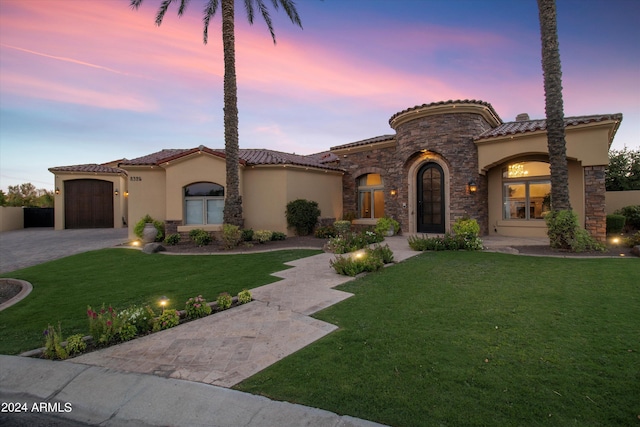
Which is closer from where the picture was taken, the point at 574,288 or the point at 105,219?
the point at 574,288

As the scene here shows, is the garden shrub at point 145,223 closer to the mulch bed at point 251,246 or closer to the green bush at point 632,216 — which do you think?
the mulch bed at point 251,246

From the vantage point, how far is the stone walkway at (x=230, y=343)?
3.10m

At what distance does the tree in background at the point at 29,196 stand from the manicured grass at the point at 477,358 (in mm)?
38042

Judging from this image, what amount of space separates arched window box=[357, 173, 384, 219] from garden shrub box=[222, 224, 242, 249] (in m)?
7.09

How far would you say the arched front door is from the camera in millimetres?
12336

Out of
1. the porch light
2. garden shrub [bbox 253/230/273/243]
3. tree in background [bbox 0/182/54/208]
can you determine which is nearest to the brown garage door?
tree in background [bbox 0/182/54/208]

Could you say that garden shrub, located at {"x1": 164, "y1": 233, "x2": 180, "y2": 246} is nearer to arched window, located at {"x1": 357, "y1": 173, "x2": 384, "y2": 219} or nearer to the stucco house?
the stucco house

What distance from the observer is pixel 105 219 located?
74.0 ft

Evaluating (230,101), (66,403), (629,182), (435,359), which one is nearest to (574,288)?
(435,359)

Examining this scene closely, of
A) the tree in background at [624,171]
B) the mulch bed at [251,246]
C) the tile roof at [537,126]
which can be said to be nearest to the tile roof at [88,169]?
the mulch bed at [251,246]

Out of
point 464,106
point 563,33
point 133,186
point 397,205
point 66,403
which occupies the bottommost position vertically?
point 66,403

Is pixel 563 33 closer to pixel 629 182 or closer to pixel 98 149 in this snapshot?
pixel 629 182

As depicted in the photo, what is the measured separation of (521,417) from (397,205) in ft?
37.6

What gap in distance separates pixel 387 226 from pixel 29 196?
43.4m
